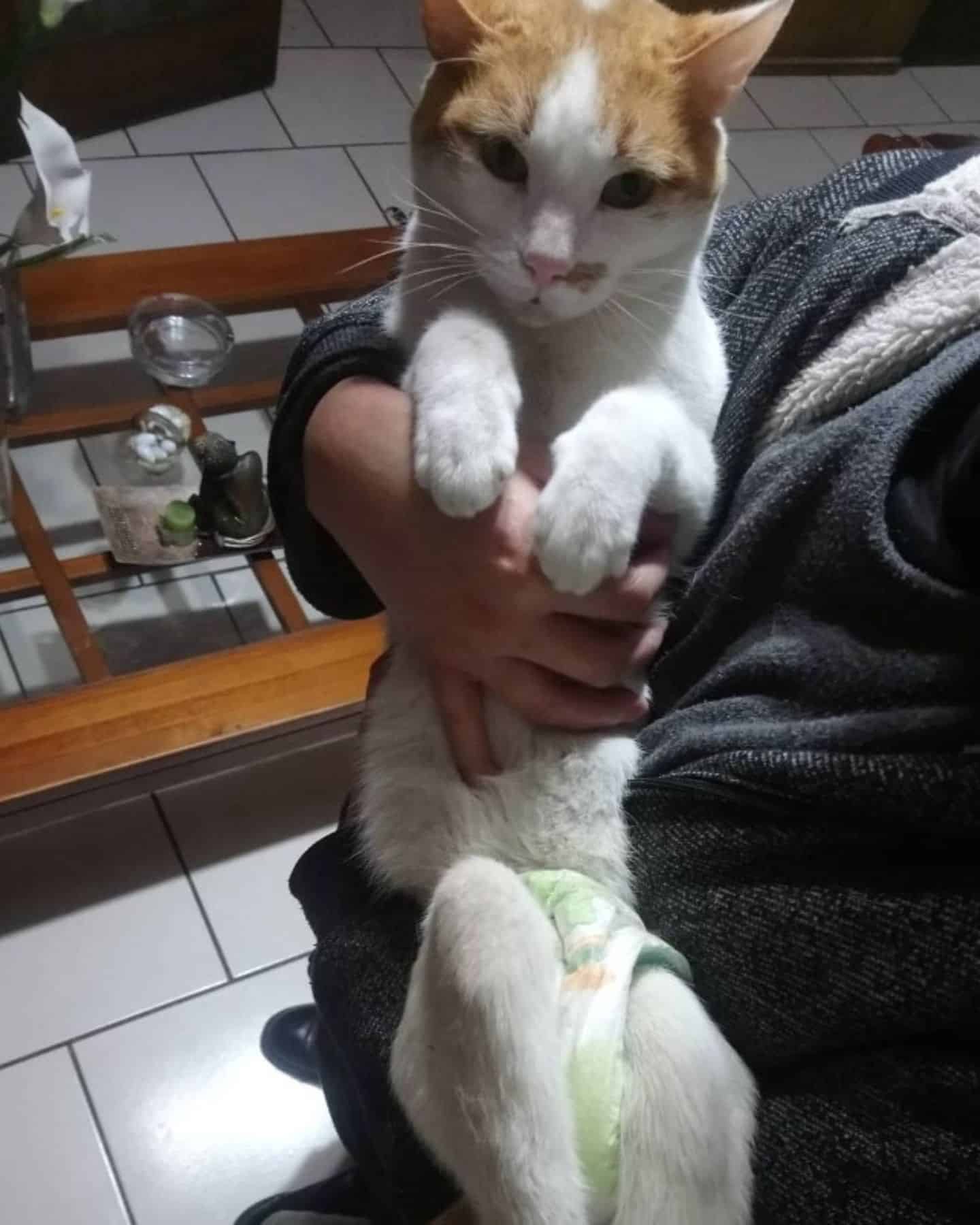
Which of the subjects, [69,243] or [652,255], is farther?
[69,243]

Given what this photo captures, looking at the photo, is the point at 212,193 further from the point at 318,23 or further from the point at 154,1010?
the point at 154,1010

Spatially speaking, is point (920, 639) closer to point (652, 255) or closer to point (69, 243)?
point (652, 255)

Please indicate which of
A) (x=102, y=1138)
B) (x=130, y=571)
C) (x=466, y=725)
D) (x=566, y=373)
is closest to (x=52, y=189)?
(x=130, y=571)

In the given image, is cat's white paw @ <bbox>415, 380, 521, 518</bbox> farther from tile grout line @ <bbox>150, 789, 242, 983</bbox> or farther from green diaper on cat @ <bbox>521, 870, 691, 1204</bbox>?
tile grout line @ <bbox>150, 789, 242, 983</bbox>

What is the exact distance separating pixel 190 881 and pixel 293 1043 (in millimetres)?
256

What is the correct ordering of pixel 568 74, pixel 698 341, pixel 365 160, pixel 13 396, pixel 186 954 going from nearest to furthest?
pixel 568 74 → pixel 698 341 → pixel 186 954 → pixel 13 396 → pixel 365 160

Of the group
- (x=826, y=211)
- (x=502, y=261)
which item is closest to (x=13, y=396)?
(x=502, y=261)

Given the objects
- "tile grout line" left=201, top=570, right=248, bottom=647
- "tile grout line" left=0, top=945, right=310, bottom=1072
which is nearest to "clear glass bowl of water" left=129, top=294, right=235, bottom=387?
"tile grout line" left=201, top=570, right=248, bottom=647

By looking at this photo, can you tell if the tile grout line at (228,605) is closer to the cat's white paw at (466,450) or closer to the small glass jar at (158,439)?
the small glass jar at (158,439)

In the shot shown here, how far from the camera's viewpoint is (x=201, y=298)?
162 centimetres

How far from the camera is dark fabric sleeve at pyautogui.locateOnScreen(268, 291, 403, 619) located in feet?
2.73

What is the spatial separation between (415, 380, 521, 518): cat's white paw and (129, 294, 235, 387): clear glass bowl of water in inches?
40.2

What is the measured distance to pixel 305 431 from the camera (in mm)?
836

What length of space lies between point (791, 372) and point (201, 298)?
1104 mm
